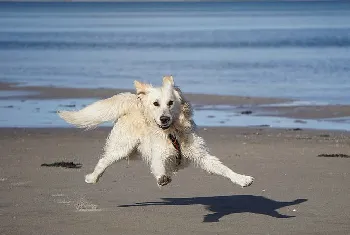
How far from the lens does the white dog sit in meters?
8.46

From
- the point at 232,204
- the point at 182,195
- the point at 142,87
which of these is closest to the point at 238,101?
the point at 182,195

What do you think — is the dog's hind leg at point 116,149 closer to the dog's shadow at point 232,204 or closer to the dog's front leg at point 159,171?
the dog's shadow at point 232,204

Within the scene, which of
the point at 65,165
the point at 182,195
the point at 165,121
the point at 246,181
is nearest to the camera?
the point at 246,181

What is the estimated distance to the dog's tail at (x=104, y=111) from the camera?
9352mm

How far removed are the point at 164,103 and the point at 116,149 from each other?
44.2 inches

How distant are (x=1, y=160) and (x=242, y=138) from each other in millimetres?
4159

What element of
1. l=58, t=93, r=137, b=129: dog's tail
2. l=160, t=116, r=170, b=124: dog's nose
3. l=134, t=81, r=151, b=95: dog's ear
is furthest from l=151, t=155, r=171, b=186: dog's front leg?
l=58, t=93, r=137, b=129: dog's tail

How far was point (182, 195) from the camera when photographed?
1006 centimetres

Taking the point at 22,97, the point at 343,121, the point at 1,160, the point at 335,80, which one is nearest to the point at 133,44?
the point at 335,80

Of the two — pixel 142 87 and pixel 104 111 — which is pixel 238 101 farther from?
pixel 142 87

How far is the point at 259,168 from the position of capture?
11.8 m

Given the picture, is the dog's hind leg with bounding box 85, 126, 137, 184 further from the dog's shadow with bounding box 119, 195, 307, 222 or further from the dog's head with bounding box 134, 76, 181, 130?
the dog's head with bounding box 134, 76, 181, 130

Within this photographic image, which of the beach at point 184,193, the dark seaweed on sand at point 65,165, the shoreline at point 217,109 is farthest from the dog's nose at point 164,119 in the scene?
the shoreline at point 217,109

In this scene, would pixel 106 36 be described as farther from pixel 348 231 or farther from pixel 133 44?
pixel 348 231
